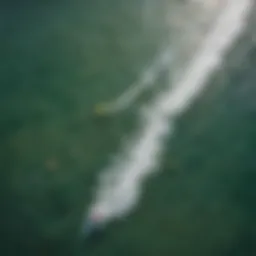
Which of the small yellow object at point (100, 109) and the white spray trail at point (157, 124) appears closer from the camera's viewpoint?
the white spray trail at point (157, 124)

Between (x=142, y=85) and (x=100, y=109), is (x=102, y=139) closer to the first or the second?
(x=100, y=109)

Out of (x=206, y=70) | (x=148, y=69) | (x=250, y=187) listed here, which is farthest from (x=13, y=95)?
(x=250, y=187)

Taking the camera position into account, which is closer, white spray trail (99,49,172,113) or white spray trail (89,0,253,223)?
white spray trail (89,0,253,223)

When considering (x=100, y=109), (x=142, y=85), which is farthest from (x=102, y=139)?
(x=142, y=85)
